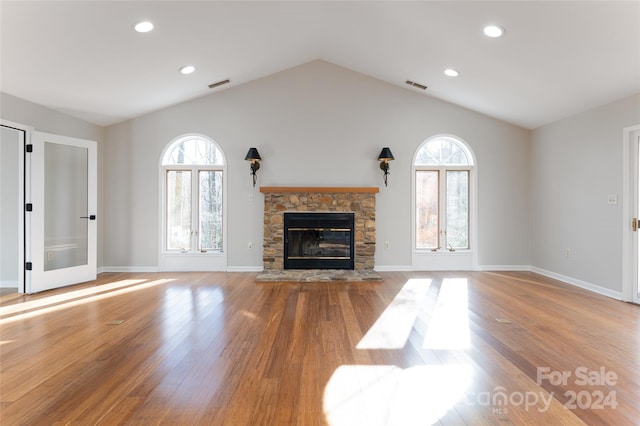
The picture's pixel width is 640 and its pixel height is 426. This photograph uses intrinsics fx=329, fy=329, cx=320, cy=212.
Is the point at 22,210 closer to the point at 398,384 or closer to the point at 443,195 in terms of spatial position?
the point at 398,384

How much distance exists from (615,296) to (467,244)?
2.15 m

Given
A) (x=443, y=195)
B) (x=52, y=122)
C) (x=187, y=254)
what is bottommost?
(x=187, y=254)

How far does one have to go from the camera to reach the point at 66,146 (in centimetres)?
472

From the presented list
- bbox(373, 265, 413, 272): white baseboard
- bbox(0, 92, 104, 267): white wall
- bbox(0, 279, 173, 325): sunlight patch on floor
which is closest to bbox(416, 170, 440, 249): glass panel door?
bbox(373, 265, 413, 272): white baseboard

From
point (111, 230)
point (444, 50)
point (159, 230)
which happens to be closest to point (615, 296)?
point (444, 50)

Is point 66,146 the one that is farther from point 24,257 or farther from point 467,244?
point 467,244

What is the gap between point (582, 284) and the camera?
14.9 ft

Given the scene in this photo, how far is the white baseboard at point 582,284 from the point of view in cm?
403

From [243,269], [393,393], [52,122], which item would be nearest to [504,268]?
[243,269]

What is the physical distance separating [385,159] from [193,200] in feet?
11.1

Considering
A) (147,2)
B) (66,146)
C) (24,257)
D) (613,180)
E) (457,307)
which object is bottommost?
(457,307)

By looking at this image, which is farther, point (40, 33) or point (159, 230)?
point (159, 230)

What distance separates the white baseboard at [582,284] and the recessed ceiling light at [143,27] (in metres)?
6.14


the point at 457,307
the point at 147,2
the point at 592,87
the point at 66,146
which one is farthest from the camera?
the point at 66,146
